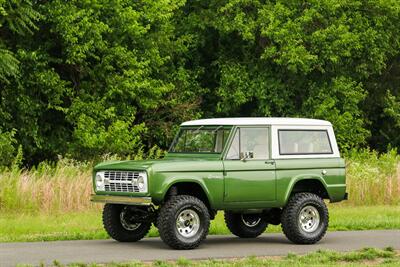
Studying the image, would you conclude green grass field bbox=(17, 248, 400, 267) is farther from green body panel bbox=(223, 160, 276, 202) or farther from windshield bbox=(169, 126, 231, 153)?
windshield bbox=(169, 126, 231, 153)

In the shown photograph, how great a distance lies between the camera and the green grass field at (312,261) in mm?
14016

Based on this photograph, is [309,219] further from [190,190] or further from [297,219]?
[190,190]

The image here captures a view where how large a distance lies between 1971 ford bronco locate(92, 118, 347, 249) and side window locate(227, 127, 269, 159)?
0.02 meters

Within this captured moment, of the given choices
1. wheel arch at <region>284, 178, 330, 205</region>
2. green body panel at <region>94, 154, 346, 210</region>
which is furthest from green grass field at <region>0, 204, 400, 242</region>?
wheel arch at <region>284, 178, 330, 205</region>

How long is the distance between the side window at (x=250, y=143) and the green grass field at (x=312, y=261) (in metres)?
2.48

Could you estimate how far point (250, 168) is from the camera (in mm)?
17219

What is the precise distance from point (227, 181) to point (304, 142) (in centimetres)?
200

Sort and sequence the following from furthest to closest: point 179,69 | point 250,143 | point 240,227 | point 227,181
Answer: point 179,69 < point 240,227 < point 250,143 < point 227,181

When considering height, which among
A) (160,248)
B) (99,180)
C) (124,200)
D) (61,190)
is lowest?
(160,248)

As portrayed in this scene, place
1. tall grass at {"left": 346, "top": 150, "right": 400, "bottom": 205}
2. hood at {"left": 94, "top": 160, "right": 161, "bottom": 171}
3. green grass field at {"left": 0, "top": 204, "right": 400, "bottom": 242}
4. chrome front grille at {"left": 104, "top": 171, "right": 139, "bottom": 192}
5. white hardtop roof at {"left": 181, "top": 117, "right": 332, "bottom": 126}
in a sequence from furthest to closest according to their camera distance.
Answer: tall grass at {"left": 346, "top": 150, "right": 400, "bottom": 205} < green grass field at {"left": 0, "top": 204, "right": 400, "bottom": 242} < white hardtop roof at {"left": 181, "top": 117, "right": 332, "bottom": 126} < chrome front grille at {"left": 104, "top": 171, "right": 139, "bottom": 192} < hood at {"left": 94, "top": 160, "right": 161, "bottom": 171}

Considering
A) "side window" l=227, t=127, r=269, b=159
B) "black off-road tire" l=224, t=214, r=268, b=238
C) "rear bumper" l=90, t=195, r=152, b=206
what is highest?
"side window" l=227, t=127, r=269, b=159

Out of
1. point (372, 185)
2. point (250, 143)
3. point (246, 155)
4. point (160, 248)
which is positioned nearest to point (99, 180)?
point (160, 248)

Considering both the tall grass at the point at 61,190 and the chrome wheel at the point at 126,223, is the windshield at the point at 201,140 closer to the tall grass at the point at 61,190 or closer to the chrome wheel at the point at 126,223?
the chrome wheel at the point at 126,223

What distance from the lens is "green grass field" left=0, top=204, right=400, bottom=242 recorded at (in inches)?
744
